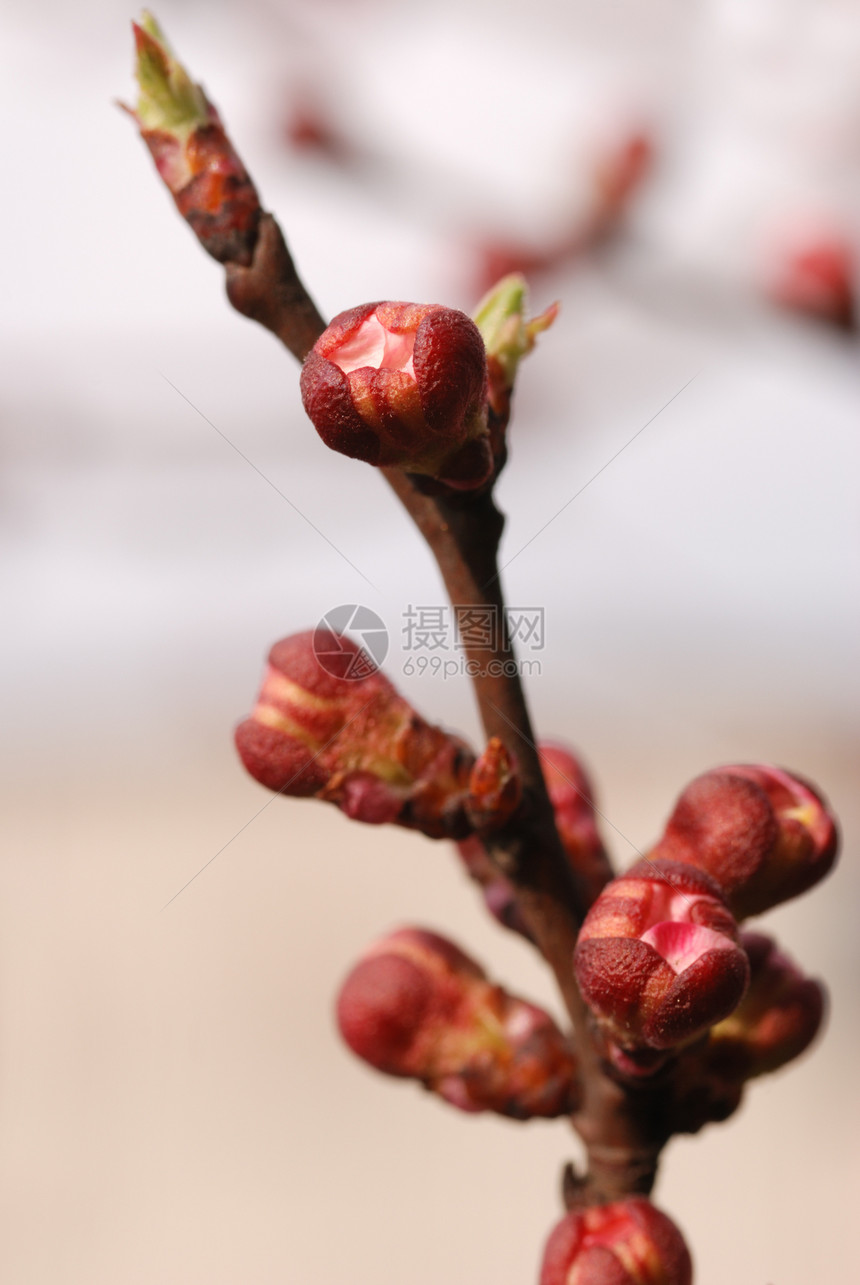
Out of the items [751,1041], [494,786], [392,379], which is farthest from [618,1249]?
[392,379]

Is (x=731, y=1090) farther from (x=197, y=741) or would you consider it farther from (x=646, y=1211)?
(x=197, y=741)

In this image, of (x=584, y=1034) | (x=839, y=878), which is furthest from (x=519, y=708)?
(x=839, y=878)

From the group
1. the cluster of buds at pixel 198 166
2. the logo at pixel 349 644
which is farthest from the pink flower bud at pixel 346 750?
the cluster of buds at pixel 198 166

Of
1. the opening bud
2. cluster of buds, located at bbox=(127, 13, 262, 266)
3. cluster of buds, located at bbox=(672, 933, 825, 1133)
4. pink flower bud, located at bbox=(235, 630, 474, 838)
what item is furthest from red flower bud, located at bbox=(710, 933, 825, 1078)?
cluster of buds, located at bbox=(127, 13, 262, 266)

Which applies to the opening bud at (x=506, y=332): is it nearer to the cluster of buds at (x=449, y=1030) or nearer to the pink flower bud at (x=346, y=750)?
the pink flower bud at (x=346, y=750)

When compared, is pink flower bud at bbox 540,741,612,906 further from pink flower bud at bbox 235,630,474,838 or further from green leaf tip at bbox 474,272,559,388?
green leaf tip at bbox 474,272,559,388
